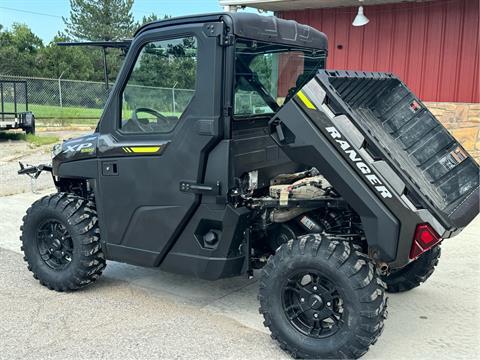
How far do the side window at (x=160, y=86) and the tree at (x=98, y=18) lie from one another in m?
54.4

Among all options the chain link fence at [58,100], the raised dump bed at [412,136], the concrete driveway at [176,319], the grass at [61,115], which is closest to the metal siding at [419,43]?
the concrete driveway at [176,319]

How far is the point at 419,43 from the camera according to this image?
1007cm

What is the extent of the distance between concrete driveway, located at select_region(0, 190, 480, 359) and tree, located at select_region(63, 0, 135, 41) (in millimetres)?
54262

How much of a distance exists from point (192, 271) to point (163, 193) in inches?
24.8

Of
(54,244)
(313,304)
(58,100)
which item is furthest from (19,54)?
(313,304)

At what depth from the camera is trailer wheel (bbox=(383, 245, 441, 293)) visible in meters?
4.71

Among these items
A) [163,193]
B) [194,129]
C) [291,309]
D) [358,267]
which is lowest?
[291,309]

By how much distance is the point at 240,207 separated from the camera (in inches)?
159

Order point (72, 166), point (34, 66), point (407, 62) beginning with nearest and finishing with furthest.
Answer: point (72, 166) → point (407, 62) → point (34, 66)

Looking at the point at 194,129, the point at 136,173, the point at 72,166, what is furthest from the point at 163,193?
the point at 72,166

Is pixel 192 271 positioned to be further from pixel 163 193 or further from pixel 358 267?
pixel 358 267

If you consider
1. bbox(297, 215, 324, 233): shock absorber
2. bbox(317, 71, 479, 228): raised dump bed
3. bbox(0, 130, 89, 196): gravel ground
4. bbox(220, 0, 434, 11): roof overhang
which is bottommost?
bbox(0, 130, 89, 196): gravel ground

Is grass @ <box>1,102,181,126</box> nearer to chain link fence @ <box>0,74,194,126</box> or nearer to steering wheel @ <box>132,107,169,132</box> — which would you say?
chain link fence @ <box>0,74,194,126</box>

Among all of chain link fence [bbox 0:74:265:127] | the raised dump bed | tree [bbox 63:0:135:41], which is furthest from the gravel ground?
tree [bbox 63:0:135:41]
